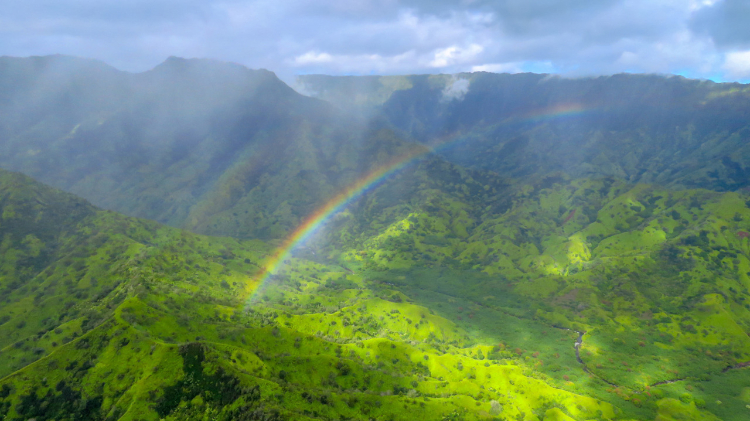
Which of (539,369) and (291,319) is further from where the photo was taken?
(539,369)

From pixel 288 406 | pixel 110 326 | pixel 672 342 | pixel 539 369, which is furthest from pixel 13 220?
pixel 672 342

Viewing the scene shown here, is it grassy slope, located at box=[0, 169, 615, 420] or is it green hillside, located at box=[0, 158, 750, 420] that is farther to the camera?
green hillside, located at box=[0, 158, 750, 420]

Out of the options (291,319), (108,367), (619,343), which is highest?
(108,367)

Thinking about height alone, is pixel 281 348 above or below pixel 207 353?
below

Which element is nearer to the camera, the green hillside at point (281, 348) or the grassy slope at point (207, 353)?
the grassy slope at point (207, 353)

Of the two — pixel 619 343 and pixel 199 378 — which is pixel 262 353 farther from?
pixel 619 343

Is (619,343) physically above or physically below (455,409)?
below

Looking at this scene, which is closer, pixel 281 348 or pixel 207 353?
pixel 207 353

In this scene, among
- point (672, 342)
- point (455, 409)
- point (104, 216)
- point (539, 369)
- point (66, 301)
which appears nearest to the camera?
point (455, 409)

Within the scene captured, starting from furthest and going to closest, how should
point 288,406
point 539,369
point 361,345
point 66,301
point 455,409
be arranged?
point 539,369, point 66,301, point 361,345, point 455,409, point 288,406
